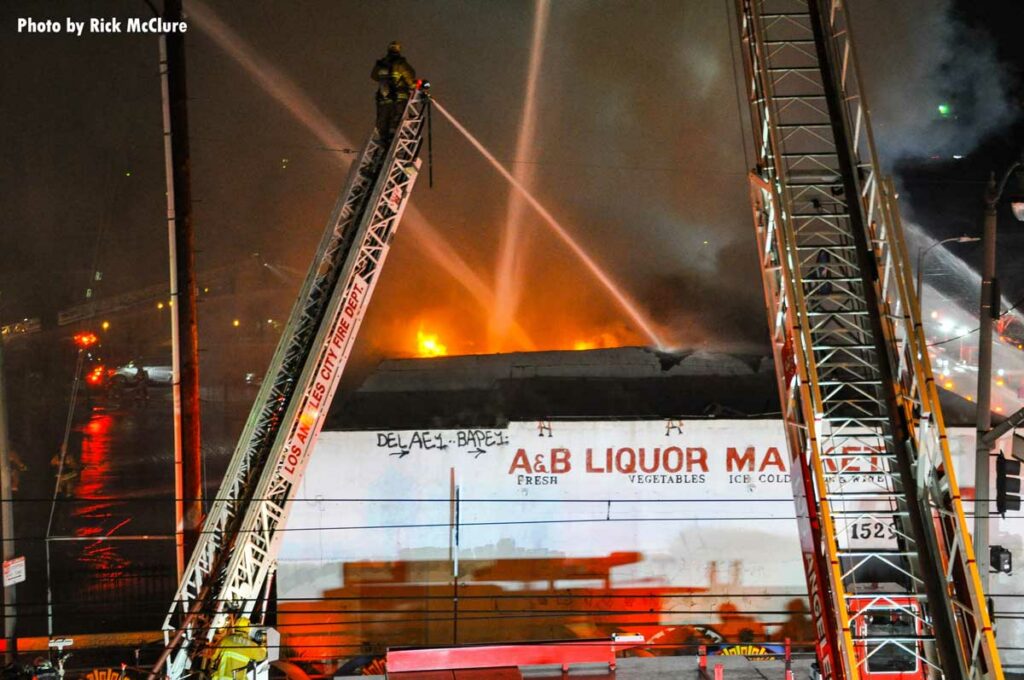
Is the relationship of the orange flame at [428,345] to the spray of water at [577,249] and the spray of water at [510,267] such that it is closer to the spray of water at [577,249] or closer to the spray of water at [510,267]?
the spray of water at [510,267]

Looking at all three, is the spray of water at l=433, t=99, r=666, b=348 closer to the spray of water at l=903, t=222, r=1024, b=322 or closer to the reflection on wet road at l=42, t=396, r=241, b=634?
the reflection on wet road at l=42, t=396, r=241, b=634

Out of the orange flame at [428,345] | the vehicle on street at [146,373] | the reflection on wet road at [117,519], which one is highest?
the orange flame at [428,345]

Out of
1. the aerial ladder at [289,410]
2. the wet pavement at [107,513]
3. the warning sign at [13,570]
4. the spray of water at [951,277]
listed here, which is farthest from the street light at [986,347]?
the spray of water at [951,277]

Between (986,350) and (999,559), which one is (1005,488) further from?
(999,559)

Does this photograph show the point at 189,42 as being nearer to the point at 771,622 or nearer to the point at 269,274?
the point at 269,274

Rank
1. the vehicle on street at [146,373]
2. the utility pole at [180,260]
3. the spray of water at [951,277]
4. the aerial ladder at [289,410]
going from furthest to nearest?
the spray of water at [951,277] < the vehicle on street at [146,373] < the utility pole at [180,260] < the aerial ladder at [289,410]

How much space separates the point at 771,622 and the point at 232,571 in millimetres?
8210

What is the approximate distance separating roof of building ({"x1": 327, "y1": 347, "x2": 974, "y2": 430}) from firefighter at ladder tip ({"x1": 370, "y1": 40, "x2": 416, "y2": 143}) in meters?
5.26

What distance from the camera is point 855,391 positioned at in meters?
6.86

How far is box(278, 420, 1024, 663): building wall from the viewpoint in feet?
40.3

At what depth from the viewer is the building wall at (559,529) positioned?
12273mm

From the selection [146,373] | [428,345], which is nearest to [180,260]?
[428,345]

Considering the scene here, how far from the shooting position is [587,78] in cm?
1994

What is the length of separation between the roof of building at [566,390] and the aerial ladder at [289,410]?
435 cm
